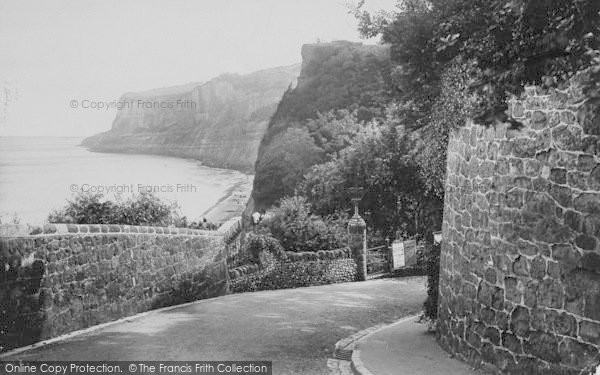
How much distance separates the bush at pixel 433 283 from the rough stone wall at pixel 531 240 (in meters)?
1.88

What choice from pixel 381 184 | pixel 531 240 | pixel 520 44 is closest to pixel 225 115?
pixel 381 184

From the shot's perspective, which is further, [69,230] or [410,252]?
[410,252]

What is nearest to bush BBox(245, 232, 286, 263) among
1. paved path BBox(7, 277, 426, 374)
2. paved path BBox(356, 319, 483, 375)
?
paved path BBox(7, 277, 426, 374)

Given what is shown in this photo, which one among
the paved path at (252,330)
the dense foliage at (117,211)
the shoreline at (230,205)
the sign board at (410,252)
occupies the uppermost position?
the dense foliage at (117,211)

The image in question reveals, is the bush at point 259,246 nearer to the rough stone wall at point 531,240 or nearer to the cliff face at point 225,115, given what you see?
the rough stone wall at point 531,240

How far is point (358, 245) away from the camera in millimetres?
24172

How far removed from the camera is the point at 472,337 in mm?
9555

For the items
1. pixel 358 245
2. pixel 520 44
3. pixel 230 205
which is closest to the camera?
pixel 520 44

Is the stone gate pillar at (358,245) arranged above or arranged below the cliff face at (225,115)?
below

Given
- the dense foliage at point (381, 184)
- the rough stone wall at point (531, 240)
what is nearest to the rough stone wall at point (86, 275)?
the rough stone wall at point (531, 240)

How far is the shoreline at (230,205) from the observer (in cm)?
5372

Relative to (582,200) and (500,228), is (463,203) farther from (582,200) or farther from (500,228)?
(582,200)

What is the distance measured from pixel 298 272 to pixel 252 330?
963 cm

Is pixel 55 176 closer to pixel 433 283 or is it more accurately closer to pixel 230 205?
pixel 433 283
